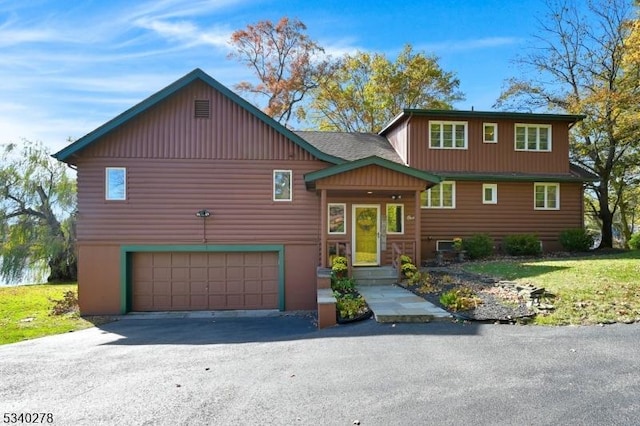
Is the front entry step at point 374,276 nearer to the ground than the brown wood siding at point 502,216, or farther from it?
nearer to the ground

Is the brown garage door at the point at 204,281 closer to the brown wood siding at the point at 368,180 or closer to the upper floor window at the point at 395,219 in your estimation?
the brown wood siding at the point at 368,180

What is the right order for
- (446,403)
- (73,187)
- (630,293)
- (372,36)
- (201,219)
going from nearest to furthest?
(446,403) < (630,293) < (201,219) < (73,187) < (372,36)

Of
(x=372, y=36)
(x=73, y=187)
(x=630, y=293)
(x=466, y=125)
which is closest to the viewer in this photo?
(x=630, y=293)

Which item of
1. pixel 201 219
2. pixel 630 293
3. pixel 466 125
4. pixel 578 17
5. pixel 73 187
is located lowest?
pixel 630 293

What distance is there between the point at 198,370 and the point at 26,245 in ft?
60.1

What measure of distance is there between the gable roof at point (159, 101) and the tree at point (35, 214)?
9.87m

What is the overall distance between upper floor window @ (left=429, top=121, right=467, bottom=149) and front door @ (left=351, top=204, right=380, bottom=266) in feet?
15.7

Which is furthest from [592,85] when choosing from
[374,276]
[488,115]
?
[374,276]

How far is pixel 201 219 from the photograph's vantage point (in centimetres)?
1230

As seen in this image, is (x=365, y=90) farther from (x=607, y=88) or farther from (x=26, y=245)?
(x=26, y=245)

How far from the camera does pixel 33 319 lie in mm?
11109

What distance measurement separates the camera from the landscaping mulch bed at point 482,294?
24.5 feet

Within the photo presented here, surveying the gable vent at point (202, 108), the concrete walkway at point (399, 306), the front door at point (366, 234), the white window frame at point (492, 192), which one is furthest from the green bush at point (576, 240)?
the gable vent at point (202, 108)

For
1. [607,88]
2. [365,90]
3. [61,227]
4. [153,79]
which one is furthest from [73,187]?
[607,88]
